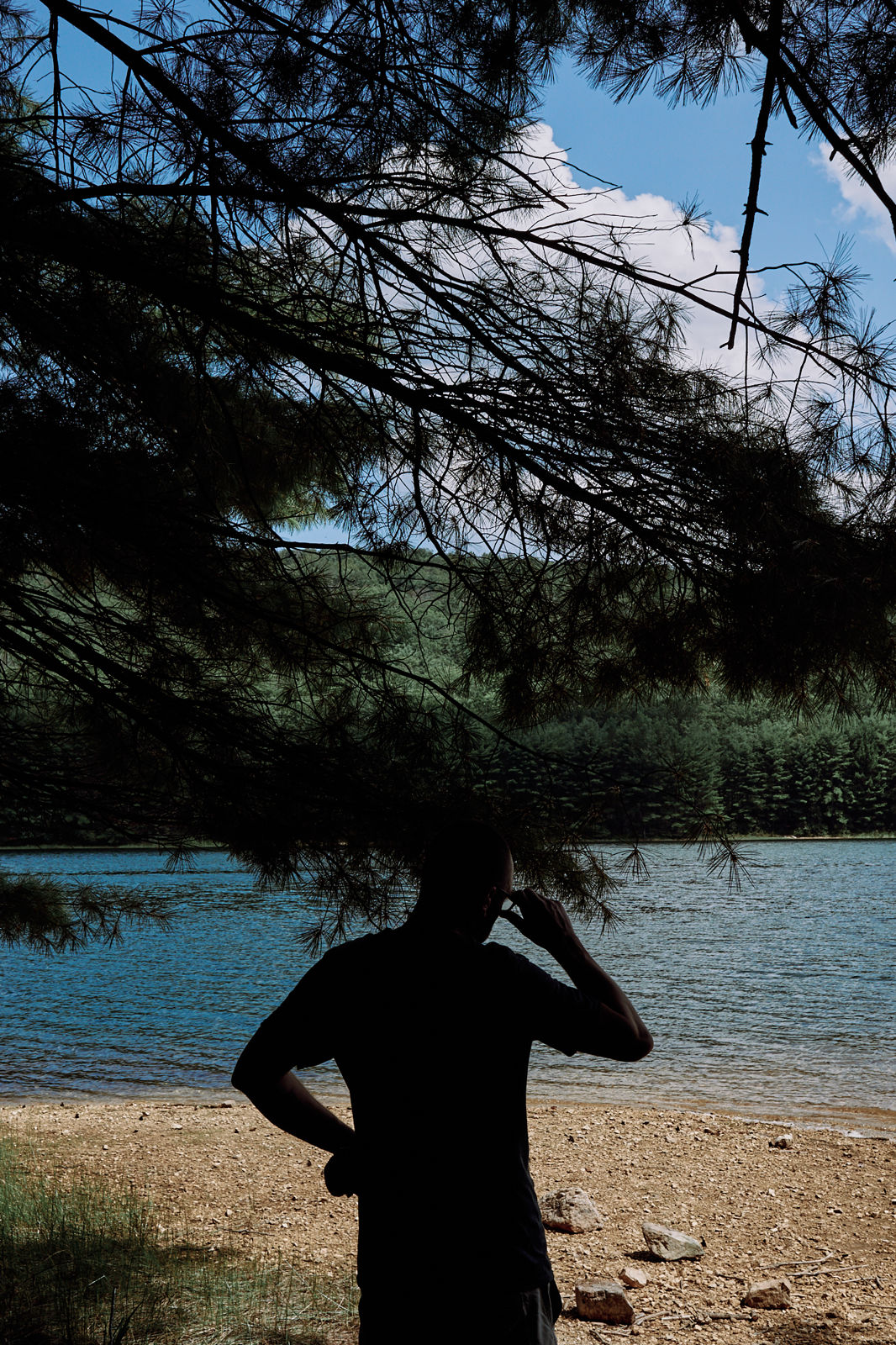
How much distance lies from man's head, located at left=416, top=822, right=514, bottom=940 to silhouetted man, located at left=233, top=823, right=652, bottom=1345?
3 cm

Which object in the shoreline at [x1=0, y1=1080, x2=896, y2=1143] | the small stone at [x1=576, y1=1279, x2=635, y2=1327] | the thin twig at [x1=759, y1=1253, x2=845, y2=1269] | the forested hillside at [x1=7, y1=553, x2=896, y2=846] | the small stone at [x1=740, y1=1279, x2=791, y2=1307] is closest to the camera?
the forested hillside at [x1=7, y1=553, x2=896, y2=846]

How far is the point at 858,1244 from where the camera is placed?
17.0 feet

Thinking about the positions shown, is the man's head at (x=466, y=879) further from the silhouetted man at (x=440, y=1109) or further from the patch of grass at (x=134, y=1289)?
the patch of grass at (x=134, y=1289)

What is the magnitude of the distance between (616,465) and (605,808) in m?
1.12

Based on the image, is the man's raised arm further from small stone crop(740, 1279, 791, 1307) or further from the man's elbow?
small stone crop(740, 1279, 791, 1307)

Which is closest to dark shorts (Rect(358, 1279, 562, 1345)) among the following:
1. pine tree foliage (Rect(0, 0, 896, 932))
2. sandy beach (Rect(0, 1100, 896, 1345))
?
pine tree foliage (Rect(0, 0, 896, 932))

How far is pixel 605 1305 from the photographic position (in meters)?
4.06

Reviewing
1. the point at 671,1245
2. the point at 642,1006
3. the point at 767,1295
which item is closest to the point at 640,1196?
the point at 671,1245

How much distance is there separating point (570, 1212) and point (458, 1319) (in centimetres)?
445

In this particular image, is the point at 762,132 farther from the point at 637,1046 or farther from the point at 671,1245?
A: the point at 671,1245

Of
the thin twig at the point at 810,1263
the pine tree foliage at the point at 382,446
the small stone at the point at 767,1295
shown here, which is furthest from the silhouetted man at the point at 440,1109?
the thin twig at the point at 810,1263

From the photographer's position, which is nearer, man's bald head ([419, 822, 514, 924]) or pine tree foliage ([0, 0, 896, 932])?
man's bald head ([419, 822, 514, 924])

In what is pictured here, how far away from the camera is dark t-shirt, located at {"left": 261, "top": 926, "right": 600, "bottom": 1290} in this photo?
1.45m

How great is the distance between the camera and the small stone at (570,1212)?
5258mm
